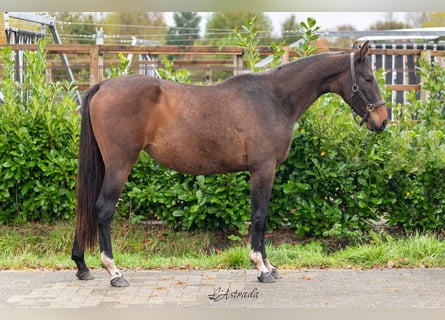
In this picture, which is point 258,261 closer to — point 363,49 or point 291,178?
point 291,178

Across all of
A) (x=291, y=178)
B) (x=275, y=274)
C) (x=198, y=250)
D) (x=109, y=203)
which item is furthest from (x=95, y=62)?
(x=275, y=274)

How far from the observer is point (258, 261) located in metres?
5.94

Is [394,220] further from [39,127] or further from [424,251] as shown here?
[39,127]

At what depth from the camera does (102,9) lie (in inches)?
103

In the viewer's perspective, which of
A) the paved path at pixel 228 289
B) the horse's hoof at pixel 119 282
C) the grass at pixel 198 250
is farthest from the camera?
the grass at pixel 198 250

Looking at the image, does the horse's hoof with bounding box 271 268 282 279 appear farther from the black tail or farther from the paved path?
the black tail

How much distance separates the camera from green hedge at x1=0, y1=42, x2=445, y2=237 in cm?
757

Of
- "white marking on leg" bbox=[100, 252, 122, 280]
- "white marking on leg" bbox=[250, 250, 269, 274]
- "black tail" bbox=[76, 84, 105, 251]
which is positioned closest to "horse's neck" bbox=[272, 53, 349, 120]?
"white marking on leg" bbox=[250, 250, 269, 274]

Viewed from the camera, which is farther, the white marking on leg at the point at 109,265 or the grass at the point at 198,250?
the grass at the point at 198,250

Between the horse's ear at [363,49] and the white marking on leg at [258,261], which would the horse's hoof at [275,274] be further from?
the horse's ear at [363,49]

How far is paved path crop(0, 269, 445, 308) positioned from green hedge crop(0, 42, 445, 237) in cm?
136

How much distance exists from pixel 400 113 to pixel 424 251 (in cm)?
189

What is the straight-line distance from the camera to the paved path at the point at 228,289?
16.7ft

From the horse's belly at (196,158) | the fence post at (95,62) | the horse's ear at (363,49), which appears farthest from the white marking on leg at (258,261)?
the fence post at (95,62)
